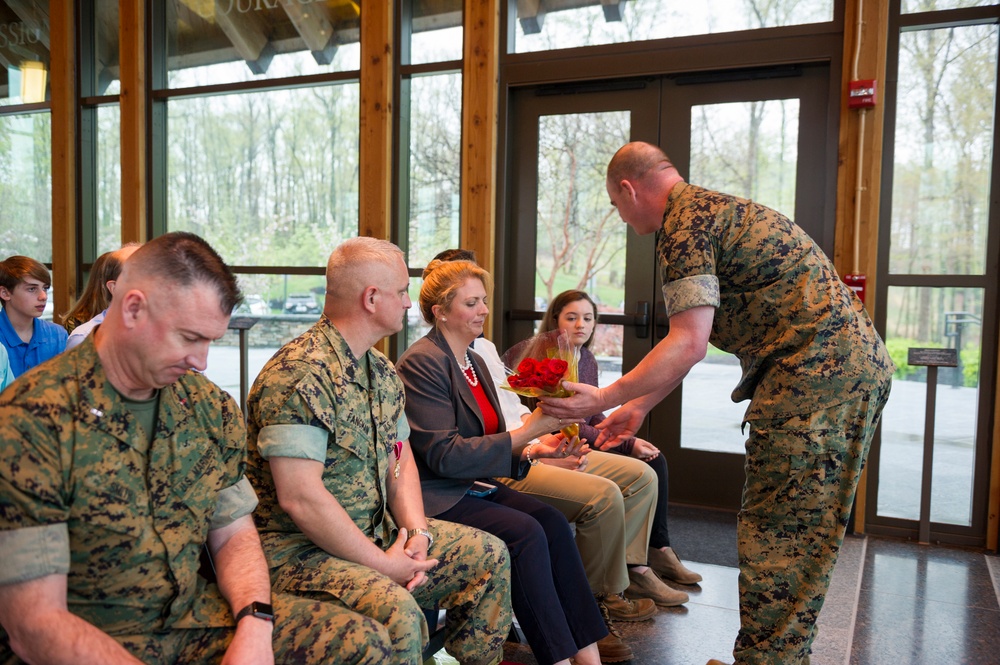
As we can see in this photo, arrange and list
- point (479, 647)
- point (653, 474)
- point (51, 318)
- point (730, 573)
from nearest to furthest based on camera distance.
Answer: point (479, 647) < point (653, 474) < point (730, 573) < point (51, 318)

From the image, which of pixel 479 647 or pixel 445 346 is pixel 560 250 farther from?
pixel 479 647

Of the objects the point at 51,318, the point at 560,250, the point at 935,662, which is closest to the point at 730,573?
the point at 935,662

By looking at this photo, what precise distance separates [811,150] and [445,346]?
2.70m

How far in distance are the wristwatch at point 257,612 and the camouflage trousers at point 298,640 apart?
5 centimetres

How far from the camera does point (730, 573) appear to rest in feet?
11.6

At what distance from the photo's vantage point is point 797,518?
2.32 metres

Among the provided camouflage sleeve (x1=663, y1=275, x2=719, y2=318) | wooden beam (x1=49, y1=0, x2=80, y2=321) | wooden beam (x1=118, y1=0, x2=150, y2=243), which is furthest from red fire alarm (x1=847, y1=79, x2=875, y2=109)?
wooden beam (x1=49, y1=0, x2=80, y2=321)

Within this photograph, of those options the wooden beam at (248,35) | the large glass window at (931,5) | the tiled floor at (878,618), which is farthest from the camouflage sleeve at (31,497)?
the wooden beam at (248,35)

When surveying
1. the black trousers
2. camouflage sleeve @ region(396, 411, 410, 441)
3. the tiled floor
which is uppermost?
camouflage sleeve @ region(396, 411, 410, 441)

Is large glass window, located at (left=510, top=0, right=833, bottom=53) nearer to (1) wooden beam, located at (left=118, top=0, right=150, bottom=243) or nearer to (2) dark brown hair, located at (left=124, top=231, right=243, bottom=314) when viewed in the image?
(1) wooden beam, located at (left=118, top=0, right=150, bottom=243)

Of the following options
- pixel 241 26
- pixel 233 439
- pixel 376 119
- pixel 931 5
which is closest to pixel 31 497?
pixel 233 439

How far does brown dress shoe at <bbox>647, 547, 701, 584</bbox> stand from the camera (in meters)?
3.40

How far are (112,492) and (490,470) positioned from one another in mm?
1215

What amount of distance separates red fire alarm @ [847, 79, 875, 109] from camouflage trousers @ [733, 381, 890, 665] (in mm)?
2140
